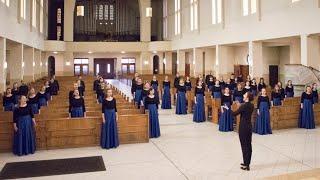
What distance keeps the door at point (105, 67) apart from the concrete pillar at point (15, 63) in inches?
810

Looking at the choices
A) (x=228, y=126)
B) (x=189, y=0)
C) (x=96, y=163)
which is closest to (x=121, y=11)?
(x=189, y=0)

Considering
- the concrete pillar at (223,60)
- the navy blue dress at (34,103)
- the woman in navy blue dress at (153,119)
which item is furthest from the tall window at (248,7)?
the navy blue dress at (34,103)

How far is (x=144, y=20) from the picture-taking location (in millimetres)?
37938

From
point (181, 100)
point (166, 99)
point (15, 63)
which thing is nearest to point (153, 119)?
point (181, 100)

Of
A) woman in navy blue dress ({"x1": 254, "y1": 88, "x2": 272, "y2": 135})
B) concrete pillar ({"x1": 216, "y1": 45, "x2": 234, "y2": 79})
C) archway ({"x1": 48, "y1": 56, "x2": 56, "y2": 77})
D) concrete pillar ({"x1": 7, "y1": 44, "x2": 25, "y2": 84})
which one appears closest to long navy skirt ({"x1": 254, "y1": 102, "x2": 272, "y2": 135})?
woman in navy blue dress ({"x1": 254, "y1": 88, "x2": 272, "y2": 135})

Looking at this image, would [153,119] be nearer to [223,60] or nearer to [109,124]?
[109,124]

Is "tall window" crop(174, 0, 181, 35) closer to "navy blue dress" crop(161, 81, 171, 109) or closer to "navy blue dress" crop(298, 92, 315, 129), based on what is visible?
"navy blue dress" crop(161, 81, 171, 109)

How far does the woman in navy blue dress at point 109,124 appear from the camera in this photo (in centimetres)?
982

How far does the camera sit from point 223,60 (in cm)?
2486

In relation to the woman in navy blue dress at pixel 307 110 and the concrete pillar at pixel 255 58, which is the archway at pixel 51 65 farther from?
the woman in navy blue dress at pixel 307 110

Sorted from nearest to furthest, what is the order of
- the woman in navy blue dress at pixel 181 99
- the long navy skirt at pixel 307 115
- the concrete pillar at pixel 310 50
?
the long navy skirt at pixel 307 115
the concrete pillar at pixel 310 50
the woman in navy blue dress at pixel 181 99

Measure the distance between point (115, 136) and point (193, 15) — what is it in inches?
831

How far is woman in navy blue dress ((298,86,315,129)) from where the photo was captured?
41.3 feet

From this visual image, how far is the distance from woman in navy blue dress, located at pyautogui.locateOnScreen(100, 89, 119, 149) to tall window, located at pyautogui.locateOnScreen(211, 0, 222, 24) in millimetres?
16051
